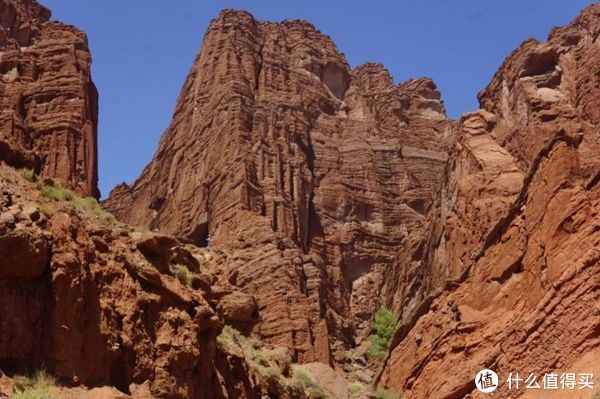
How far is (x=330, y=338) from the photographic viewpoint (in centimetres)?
6625

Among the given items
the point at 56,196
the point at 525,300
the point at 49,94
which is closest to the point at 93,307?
the point at 56,196

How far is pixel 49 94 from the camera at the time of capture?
59.2 m

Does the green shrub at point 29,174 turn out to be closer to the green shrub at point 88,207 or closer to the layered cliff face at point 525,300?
the green shrub at point 88,207

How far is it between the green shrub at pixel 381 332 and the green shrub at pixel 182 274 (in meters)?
39.6

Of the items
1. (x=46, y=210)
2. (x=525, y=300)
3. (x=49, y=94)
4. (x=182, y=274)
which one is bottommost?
(x=46, y=210)

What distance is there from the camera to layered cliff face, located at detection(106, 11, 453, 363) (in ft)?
224

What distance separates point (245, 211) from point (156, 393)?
53527mm

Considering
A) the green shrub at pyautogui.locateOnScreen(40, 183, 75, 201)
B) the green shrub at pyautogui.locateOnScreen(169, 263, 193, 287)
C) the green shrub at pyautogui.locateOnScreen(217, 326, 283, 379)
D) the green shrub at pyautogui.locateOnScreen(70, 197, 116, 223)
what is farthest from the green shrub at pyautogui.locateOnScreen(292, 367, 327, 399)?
the green shrub at pyautogui.locateOnScreen(40, 183, 75, 201)

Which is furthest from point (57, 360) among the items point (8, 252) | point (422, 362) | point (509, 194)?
point (509, 194)

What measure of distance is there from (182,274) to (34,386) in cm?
766

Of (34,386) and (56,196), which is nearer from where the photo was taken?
(34,386)

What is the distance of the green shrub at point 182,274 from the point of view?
75.8 feet

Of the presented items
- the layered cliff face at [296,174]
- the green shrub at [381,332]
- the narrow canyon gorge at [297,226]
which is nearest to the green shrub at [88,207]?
the narrow canyon gorge at [297,226]

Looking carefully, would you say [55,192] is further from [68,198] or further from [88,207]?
[88,207]
